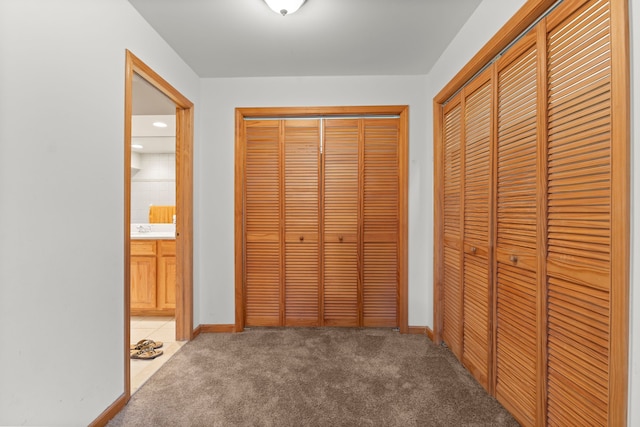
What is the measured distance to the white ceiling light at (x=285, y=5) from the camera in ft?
5.66

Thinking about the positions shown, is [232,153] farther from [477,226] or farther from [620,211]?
[620,211]

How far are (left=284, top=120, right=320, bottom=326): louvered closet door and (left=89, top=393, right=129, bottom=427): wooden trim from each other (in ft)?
4.68

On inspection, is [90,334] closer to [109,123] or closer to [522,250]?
[109,123]

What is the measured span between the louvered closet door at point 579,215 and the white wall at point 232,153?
4.83 ft

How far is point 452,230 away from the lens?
2.38 meters

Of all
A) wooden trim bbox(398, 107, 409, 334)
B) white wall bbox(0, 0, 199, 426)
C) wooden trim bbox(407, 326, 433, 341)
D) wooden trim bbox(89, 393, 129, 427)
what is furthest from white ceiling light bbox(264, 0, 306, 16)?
wooden trim bbox(407, 326, 433, 341)

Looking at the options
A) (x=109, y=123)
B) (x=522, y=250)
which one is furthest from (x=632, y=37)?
(x=109, y=123)

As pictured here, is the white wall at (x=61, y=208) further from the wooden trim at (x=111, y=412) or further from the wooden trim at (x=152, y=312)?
the wooden trim at (x=152, y=312)

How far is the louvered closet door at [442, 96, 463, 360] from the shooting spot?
2.23m

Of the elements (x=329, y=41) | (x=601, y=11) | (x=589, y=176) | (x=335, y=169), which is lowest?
(x=589, y=176)

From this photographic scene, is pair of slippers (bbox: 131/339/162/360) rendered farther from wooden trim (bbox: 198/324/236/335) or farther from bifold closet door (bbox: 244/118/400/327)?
bifold closet door (bbox: 244/118/400/327)

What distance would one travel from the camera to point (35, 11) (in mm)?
1225

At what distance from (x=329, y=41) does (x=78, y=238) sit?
2.02 meters

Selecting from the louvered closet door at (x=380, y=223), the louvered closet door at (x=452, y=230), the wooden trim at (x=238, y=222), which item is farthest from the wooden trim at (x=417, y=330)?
the wooden trim at (x=238, y=222)
